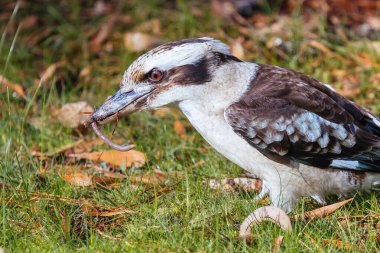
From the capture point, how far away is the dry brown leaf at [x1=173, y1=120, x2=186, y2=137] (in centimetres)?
677

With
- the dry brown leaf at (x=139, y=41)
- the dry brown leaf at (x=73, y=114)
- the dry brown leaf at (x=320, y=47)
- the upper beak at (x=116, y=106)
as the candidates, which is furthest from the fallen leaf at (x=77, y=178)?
the dry brown leaf at (x=320, y=47)

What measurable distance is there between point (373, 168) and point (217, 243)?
4.70ft

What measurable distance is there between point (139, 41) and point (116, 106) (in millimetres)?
3293

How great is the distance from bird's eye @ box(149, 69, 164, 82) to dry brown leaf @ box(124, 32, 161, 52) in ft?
10.5

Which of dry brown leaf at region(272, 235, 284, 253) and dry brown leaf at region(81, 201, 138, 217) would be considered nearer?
dry brown leaf at region(272, 235, 284, 253)

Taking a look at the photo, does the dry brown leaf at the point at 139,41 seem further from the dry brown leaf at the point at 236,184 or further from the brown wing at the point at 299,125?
the brown wing at the point at 299,125

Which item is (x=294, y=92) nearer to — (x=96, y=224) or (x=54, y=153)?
(x=96, y=224)

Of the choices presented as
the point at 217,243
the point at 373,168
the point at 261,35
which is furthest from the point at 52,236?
the point at 261,35

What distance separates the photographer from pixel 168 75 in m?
5.27

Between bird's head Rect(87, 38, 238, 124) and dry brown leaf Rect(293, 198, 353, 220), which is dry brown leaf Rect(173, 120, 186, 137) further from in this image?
dry brown leaf Rect(293, 198, 353, 220)

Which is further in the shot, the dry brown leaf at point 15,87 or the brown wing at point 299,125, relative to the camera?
the dry brown leaf at point 15,87

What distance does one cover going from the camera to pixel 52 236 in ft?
15.5

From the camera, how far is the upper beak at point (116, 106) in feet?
17.6

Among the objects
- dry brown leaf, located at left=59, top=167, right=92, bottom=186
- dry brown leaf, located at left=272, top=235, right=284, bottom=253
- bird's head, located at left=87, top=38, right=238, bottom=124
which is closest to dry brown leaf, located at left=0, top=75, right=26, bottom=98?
dry brown leaf, located at left=59, top=167, right=92, bottom=186
